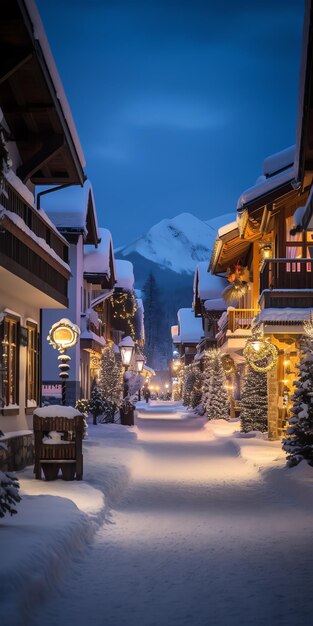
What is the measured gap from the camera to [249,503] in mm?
14016

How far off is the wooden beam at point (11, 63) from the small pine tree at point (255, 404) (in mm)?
19141

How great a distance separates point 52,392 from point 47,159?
20.8 meters

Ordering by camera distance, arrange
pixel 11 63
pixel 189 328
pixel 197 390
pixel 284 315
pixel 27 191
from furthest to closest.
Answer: pixel 189 328, pixel 197 390, pixel 284 315, pixel 27 191, pixel 11 63

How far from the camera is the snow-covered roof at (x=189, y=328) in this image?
81.1 meters

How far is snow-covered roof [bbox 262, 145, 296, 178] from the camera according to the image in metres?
28.0

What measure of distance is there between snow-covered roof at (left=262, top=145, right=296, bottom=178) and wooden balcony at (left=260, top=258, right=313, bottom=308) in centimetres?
343

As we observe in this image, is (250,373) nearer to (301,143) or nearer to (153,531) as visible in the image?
(301,143)

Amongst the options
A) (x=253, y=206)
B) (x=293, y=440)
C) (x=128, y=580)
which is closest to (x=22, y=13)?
(x=128, y=580)

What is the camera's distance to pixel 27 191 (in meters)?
16.0

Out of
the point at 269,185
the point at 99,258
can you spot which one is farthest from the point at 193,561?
the point at 99,258

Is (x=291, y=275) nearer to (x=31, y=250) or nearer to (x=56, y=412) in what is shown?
(x=31, y=250)

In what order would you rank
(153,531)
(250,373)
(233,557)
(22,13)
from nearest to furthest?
(233,557)
(153,531)
(22,13)
(250,373)

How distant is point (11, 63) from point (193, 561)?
355 inches

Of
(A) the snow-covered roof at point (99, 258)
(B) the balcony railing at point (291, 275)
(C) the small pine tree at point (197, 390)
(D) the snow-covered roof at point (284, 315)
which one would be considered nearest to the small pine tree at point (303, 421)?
(D) the snow-covered roof at point (284, 315)
